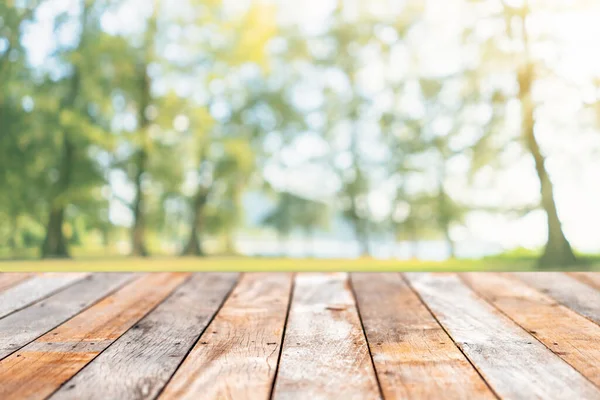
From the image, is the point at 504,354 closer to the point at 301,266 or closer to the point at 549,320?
the point at 549,320

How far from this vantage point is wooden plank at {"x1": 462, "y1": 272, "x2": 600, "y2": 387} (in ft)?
3.47

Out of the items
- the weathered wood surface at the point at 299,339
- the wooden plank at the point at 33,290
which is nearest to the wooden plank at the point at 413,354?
the weathered wood surface at the point at 299,339

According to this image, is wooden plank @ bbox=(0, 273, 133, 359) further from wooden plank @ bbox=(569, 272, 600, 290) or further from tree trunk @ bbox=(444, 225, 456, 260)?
tree trunk @ bbox=(444, 225, 456, 260)

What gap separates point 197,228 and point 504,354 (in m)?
6.17

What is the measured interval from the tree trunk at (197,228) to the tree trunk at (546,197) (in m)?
3.90

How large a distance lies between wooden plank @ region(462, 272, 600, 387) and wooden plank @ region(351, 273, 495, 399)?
0.62ft

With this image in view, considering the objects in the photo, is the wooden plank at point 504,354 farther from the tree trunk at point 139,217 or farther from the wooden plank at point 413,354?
the tree trunk at point 139,217

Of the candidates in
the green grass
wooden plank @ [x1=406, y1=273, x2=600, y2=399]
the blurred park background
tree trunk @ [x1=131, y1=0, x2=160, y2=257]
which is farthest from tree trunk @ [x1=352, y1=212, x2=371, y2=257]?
wooden plank @ [x1=406, y1=273, x2=600, y2=399]

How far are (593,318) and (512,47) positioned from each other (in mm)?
2918

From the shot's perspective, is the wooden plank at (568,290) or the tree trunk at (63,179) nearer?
the wooden plank at (568,290)

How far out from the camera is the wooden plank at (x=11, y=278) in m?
1.90

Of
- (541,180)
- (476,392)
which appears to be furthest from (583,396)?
(541,180)

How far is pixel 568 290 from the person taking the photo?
1828 millimetres

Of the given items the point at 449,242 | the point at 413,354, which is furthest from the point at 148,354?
the point at 449,242
